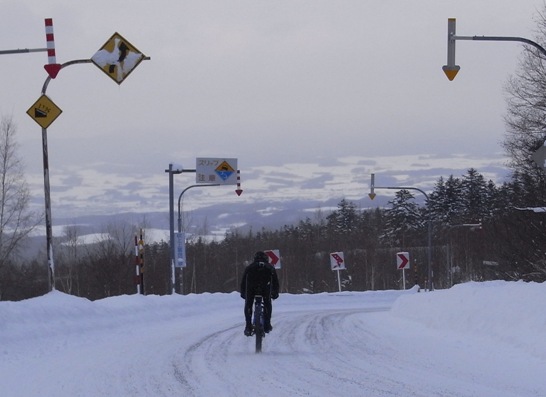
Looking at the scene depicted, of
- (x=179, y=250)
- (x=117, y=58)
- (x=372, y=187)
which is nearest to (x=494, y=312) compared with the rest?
(x=117, y=58)

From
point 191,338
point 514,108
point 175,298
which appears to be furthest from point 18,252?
point 191,338

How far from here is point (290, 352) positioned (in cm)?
1484

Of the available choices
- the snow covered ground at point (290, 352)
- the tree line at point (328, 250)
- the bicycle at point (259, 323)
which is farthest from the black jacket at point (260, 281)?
the tree line at point (328, 250)

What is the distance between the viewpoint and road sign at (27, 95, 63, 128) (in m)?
19.0

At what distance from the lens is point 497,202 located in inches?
4245

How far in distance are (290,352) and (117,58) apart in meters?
7.36

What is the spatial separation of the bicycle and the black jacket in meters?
0.14

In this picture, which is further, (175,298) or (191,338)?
(175,298)

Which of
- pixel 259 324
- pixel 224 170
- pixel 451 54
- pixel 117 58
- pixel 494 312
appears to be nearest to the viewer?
pixel 259 324

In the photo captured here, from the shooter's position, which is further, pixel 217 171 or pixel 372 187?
pixel 372 187

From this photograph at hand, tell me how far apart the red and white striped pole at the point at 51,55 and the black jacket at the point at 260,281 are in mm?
6551

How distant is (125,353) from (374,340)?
5038 millimetres

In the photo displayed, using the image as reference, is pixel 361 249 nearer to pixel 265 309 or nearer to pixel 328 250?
pixel 328 250

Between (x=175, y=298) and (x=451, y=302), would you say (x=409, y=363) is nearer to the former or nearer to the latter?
(x=451, y=302)
